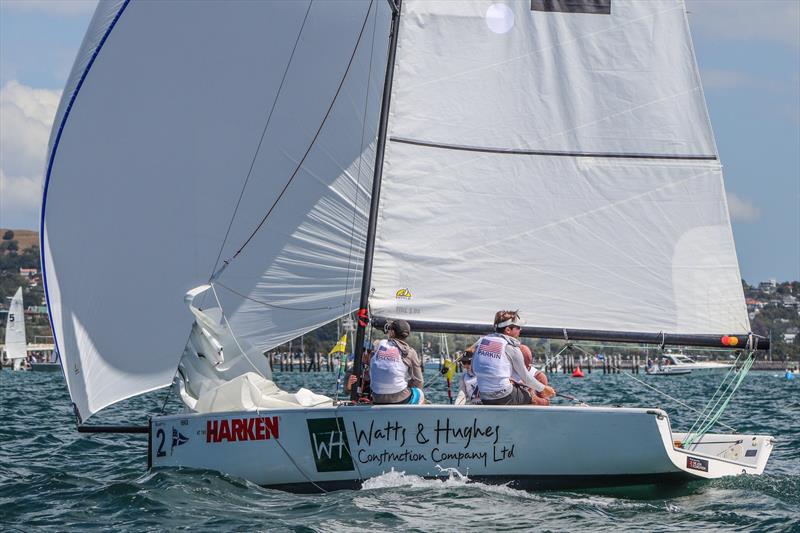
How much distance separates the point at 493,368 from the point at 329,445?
5.01 ft

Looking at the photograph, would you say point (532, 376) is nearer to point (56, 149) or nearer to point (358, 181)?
point (358, 181)

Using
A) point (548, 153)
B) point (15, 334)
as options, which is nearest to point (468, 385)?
point (548, 153)

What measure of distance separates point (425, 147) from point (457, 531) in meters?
4.16

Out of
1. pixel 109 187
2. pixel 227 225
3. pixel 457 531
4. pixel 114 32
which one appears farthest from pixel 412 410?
pixel 114 32

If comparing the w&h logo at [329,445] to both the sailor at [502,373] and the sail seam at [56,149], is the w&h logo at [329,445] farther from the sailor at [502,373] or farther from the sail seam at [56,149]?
the sail seam at [56,149]

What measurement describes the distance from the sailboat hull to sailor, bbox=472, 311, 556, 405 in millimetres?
394

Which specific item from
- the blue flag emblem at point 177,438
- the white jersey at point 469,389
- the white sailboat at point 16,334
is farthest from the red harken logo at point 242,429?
the white sailboat at point 16,334

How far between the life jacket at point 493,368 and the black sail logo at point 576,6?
3343 mm

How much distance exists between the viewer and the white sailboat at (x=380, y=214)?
Result: 32.2 feet

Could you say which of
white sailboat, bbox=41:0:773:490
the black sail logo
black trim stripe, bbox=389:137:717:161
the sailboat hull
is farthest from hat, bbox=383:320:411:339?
the black sail logo

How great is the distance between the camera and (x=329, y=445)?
9.74m

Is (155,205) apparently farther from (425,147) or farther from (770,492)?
(770,492)

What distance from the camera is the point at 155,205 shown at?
38.8 ft

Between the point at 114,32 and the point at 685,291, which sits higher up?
the point at 114,32
